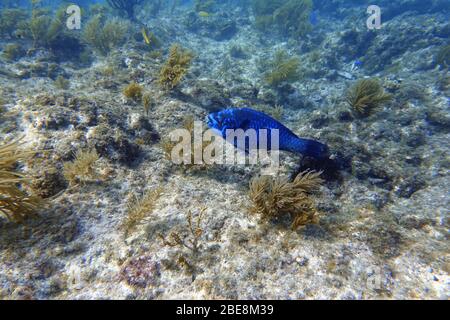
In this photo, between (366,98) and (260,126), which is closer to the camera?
(260,126)

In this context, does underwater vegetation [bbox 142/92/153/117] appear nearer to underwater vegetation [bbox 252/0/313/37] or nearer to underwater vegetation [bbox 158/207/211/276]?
underwater vegetation [bbox 158/207/211/276]

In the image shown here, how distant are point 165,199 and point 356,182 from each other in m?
3.13

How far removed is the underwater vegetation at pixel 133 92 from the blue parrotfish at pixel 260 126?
9.01 ft

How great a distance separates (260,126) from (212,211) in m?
1.25

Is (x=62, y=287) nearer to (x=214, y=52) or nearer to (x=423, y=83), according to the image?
(x=423, y=83)

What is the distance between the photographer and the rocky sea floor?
8.36 feet

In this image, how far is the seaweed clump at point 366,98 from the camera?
5.86 meters

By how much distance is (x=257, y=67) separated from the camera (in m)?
11.4

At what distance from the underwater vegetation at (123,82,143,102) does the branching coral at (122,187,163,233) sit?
2.76 metres

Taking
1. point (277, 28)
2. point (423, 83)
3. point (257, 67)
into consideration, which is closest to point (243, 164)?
point (423, 83)

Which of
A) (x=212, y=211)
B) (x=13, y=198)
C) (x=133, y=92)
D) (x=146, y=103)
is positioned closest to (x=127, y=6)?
(x=133, y=92)

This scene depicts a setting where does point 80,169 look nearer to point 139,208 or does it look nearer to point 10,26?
point 139,208

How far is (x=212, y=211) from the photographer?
332 centimetres

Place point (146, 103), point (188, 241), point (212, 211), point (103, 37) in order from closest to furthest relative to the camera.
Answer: point (188, 241)
point (212, 211)
point (146, 103)
point (103, 37)
